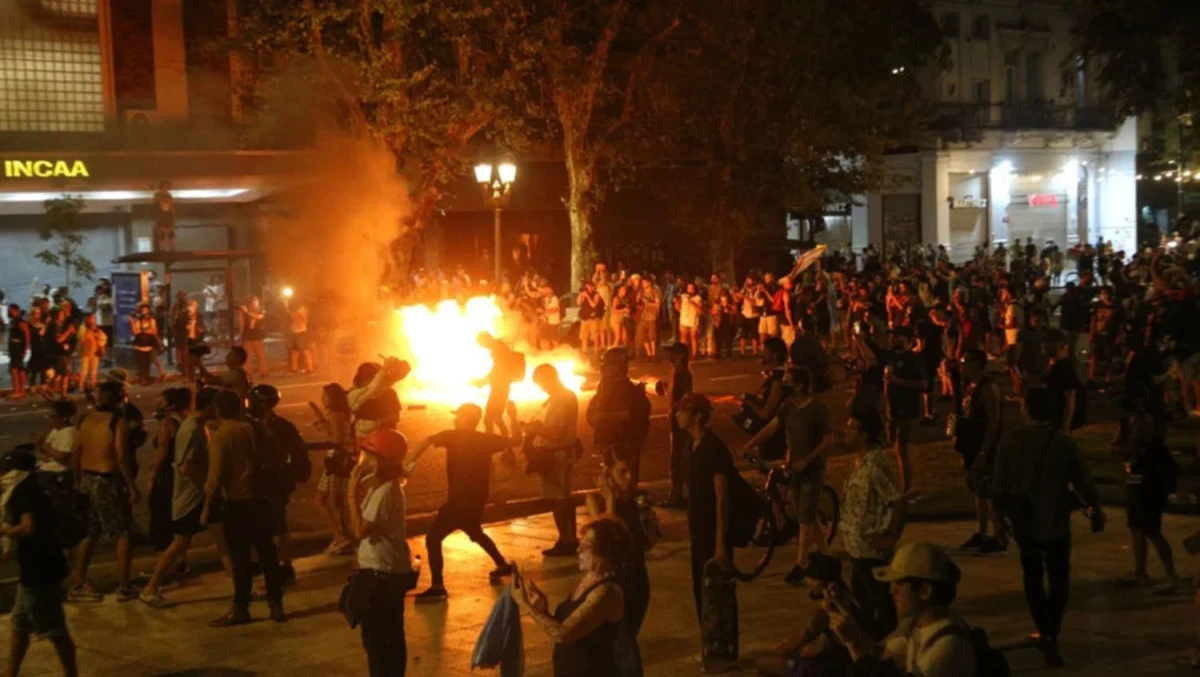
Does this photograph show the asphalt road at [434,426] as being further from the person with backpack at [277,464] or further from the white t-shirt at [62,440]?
the white t-shirt at [62,440]

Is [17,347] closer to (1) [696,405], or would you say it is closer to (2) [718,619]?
(1) [696,405]

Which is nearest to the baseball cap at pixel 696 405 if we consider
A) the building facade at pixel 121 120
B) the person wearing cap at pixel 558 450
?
the person wearing cap at pixel 558 450

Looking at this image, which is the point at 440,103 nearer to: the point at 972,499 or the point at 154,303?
the point at 154,303

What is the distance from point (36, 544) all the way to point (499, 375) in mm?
7061

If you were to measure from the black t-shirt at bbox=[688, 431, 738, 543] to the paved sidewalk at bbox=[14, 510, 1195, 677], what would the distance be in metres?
0.84

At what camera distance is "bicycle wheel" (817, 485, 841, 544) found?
1075 centimetres

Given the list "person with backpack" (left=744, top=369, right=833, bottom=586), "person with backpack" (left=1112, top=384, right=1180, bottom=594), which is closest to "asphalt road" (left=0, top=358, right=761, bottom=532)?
"person with backpack" (left=744, top=369, right=833, bottom=586)

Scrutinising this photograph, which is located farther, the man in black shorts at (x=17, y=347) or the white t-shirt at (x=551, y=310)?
the white t-shirt at (x=551, y=310)

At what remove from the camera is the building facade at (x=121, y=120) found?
29375 millimetres

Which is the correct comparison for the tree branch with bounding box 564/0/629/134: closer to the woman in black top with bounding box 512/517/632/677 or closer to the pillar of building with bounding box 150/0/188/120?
the pillar of building with bounding box 150/0/188/120

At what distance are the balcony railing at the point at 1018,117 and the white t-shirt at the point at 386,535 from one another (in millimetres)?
44324

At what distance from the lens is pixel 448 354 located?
22.1 m

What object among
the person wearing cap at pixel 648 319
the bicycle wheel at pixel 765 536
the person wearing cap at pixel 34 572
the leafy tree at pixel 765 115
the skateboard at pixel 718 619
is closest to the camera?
the person wearing cap at pixel 34 572

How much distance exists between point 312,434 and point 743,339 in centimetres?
1219
